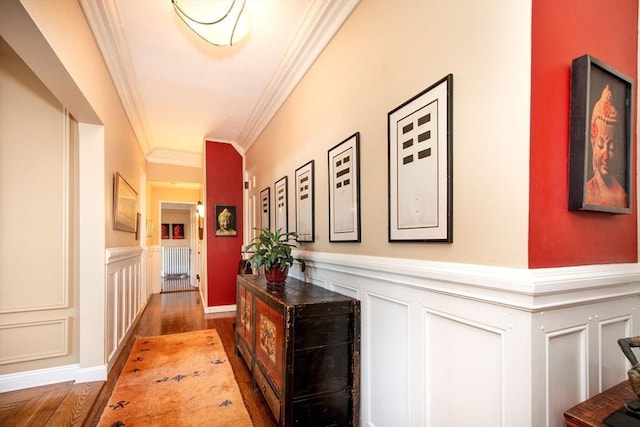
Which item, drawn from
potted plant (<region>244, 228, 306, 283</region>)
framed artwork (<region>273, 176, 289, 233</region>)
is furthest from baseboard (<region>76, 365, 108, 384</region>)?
framed artwork (<region>273, 176, 289, 233</region>)

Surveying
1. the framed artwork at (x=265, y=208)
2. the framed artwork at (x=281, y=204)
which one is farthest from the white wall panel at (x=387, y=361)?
the framed artwork at (x=265, y=208)

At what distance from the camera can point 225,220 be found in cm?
516

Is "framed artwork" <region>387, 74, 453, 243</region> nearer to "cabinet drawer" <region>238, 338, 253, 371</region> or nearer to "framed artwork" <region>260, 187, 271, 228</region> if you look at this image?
"cabinet drawer" <region>238, 338, 253, 371</region>

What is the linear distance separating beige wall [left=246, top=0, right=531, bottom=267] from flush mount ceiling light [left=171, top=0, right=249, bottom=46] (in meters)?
0.64

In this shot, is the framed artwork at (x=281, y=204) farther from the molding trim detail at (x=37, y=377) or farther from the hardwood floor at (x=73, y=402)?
the molding trim detail at (x=37, y=377)

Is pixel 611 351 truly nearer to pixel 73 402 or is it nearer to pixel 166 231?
pixel 73 402

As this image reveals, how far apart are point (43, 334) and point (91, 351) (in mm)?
384

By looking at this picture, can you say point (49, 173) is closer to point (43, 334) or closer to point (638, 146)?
point (43, 334)

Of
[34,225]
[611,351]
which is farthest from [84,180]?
[611,351]

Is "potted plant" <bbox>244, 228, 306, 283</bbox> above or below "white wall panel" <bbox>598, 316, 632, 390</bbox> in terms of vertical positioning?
above

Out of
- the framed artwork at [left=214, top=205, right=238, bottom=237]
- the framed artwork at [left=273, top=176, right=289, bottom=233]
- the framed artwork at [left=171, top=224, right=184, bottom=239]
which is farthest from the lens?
the framed artwork at [left=171, top=224, right=184, bottom=239]

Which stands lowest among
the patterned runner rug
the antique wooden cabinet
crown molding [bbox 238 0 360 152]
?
the patterned runner rug

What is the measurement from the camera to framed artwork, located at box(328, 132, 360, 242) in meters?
1.86

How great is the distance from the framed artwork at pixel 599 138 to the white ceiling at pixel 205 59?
1369 millimetres
